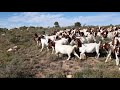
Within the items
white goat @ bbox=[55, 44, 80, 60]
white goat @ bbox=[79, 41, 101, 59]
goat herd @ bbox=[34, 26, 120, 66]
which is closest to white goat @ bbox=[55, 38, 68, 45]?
goat herd @ bbox=[34, 26, 120, 66]

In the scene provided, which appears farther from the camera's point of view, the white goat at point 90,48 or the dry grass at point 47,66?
the white goat at point 90,48

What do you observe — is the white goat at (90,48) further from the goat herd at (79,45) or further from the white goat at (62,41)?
the white goat at (62,41)

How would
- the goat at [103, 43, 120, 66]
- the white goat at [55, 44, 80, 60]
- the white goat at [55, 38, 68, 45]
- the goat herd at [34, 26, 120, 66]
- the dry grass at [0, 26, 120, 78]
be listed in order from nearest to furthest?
the dry grass at [0, 26, 120, 78]
the goat at [103, 43, 120, 66]
the goat herd at [34, 26, 120, 66]
the white goat at [55, 44, 80, 60]
the white goat at [55, 38, 68, 45]

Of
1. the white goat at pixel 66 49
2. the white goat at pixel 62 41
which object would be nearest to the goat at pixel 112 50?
the white goat at pixel 66 49

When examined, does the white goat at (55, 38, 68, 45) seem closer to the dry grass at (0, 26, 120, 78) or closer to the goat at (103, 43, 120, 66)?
the dry grass at (0, 26, 120, 78)

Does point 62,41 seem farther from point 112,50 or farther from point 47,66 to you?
point 112,50

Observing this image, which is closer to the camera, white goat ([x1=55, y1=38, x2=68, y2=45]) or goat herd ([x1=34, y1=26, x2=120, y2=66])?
goat herd ([x1=34, y1=26, x2=120, y2=66])

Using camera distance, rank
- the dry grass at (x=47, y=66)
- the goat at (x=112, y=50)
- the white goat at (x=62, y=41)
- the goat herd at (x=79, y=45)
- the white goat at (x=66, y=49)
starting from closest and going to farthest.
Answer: the dry grass at (x=47, y=66) → the goat at (x=112, y=50) → the goat herd at (x=79, y=45) → the white goat at (x=66, y=49) → the white goat at (x=62, y=41)

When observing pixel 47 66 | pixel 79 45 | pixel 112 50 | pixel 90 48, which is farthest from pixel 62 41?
pixel 112 50

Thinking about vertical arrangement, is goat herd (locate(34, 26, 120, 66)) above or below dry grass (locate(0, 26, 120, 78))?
above
